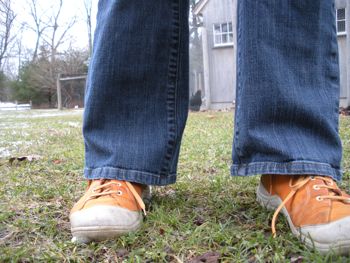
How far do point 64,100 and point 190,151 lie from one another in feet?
54.7

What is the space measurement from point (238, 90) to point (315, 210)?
290mm

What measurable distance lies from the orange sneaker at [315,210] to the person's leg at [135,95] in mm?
254

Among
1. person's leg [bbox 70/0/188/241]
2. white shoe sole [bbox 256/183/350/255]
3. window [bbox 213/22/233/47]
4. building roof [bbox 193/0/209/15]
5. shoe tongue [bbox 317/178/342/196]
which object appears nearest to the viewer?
white shoe sole [bbox 256/183/350/255]

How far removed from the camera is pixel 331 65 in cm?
81

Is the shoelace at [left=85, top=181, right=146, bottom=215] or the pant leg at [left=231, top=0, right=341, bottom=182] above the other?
the pant leg at [left=231, top=0, right=341, bottom=182]

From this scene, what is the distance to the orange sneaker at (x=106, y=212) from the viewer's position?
0.70 meters

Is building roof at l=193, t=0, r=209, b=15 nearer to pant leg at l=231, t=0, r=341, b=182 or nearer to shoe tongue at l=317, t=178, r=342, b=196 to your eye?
pant leg at l=231, t=0, r=341, b=182

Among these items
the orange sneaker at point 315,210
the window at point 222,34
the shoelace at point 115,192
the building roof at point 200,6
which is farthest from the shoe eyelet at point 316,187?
the building roof at point 200,6

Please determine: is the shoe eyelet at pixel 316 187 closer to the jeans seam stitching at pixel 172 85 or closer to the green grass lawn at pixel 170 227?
the green grass lawn at pixel 170 227

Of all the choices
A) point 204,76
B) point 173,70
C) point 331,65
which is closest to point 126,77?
point 173,70

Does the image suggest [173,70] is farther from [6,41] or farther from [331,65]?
[6,41]

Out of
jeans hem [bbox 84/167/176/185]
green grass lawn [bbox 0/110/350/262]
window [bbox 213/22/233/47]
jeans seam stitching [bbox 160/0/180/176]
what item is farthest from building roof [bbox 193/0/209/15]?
jeans hem [bbox 84/167/176/185]

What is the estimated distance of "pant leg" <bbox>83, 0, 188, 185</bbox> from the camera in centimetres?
82

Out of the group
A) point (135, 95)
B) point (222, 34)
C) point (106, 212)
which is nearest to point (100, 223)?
point (106, 212)
